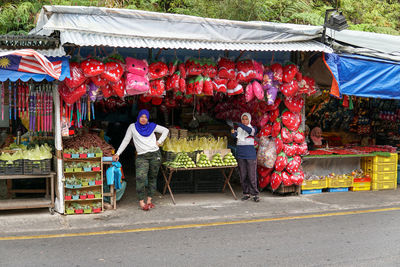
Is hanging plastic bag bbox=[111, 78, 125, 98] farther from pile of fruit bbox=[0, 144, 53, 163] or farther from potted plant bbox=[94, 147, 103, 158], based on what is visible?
pile of fruit bbox=[0, 144, 53, 163]

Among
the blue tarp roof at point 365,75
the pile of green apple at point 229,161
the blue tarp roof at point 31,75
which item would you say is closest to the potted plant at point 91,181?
the blue tarp roof at point 31,75

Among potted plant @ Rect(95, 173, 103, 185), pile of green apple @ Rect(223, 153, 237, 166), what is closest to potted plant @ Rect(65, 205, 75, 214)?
potted plant @ Rect(95, 173, 103, 185)

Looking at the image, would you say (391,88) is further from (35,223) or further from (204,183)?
(35,223)

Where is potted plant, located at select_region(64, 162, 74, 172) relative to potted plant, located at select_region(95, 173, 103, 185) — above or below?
above

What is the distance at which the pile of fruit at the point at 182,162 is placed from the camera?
7.97 meters

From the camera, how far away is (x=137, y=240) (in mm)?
5797

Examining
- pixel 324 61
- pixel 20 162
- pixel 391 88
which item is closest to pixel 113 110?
pixel 20 162

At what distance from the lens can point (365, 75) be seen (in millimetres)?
8312

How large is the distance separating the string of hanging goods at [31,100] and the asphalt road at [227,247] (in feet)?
7.48

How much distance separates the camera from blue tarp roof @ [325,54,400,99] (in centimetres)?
809

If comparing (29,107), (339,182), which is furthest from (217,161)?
(29,107)

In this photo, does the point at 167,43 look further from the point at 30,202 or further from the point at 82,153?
the point at 30,202

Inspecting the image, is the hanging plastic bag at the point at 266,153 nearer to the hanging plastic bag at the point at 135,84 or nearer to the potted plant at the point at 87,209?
the hanging plastic bag at the point at 135,84

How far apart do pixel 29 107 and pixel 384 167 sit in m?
7.87
